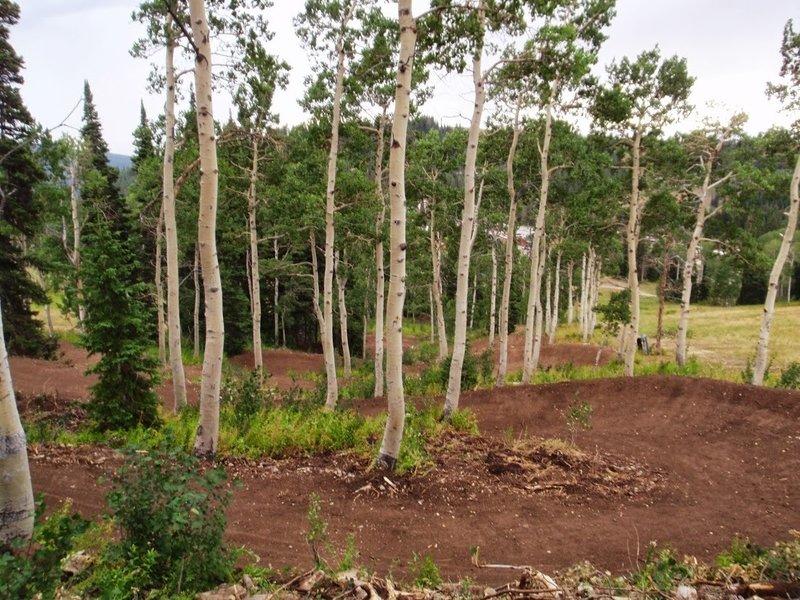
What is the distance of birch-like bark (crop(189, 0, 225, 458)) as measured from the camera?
20.1 feet

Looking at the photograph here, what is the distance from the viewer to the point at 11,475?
3.26 meters

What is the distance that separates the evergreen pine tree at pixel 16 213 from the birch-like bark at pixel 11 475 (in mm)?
16235

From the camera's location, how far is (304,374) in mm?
25406

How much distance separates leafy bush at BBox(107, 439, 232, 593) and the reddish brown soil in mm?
1184

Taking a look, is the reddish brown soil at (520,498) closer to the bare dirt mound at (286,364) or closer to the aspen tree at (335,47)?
the aspen tree at (335,47)

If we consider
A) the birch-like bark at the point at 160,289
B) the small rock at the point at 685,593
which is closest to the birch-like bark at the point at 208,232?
the small rock at the point at 685,593

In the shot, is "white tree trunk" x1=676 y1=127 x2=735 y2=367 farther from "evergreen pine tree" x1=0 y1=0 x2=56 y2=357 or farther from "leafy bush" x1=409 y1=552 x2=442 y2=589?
"evergreen pine tree" x1=0 y1=0 x2=56 y2=357

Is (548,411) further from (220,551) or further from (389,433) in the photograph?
(220,551)

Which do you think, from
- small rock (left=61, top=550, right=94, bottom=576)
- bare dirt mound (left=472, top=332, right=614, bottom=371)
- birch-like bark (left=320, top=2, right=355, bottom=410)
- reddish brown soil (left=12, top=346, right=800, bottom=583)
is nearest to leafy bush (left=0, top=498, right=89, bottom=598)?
small rock (left=61, top=550, right=94, bottom=576)

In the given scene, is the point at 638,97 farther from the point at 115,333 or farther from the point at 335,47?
the point at 115,333

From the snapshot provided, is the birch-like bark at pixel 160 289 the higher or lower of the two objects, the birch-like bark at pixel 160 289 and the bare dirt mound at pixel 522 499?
the higher

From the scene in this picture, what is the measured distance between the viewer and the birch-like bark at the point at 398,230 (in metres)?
6.07

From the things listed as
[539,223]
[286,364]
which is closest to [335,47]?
[539,223]

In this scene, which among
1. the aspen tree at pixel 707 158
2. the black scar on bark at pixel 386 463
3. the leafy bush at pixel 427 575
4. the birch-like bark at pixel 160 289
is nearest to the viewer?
the leafy bush at pixel 427 575
